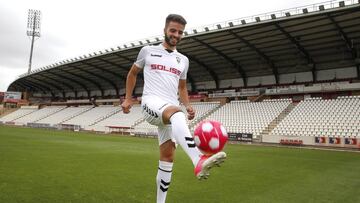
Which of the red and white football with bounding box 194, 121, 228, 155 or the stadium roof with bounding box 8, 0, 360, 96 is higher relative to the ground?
the stadium roof with bounding box 8, 0, 360, 96

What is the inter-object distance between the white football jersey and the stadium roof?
22.8 metres

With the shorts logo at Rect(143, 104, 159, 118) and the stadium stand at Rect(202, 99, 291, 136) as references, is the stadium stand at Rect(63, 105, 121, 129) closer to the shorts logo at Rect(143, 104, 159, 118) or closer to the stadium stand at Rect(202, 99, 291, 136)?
the stadium stand at Rect(202, 99, 291, 136)

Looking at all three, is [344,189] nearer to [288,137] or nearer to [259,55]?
[288,137]

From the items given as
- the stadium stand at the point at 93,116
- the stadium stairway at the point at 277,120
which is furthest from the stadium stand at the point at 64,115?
the stadium stairway at the point at 277,120

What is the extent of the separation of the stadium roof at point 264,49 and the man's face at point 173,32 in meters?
22.8

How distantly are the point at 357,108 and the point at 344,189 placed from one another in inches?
886

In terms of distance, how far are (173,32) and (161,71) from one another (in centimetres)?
53

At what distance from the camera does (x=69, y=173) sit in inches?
321

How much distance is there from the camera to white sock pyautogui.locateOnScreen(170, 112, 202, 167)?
11.4ft

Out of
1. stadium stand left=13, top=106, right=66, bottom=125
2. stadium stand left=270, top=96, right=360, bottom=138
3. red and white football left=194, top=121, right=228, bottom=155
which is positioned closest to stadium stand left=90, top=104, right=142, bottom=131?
stadium stand left=13, top=106, right=66, bottom=125

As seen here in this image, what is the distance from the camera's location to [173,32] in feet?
14.1

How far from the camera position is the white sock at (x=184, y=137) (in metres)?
3.47

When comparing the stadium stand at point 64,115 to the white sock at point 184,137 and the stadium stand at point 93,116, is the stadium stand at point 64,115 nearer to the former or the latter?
the stadium stand at point 93,116

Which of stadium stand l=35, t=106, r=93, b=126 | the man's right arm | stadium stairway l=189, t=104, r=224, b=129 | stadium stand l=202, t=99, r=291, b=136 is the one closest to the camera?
the man's right arm
